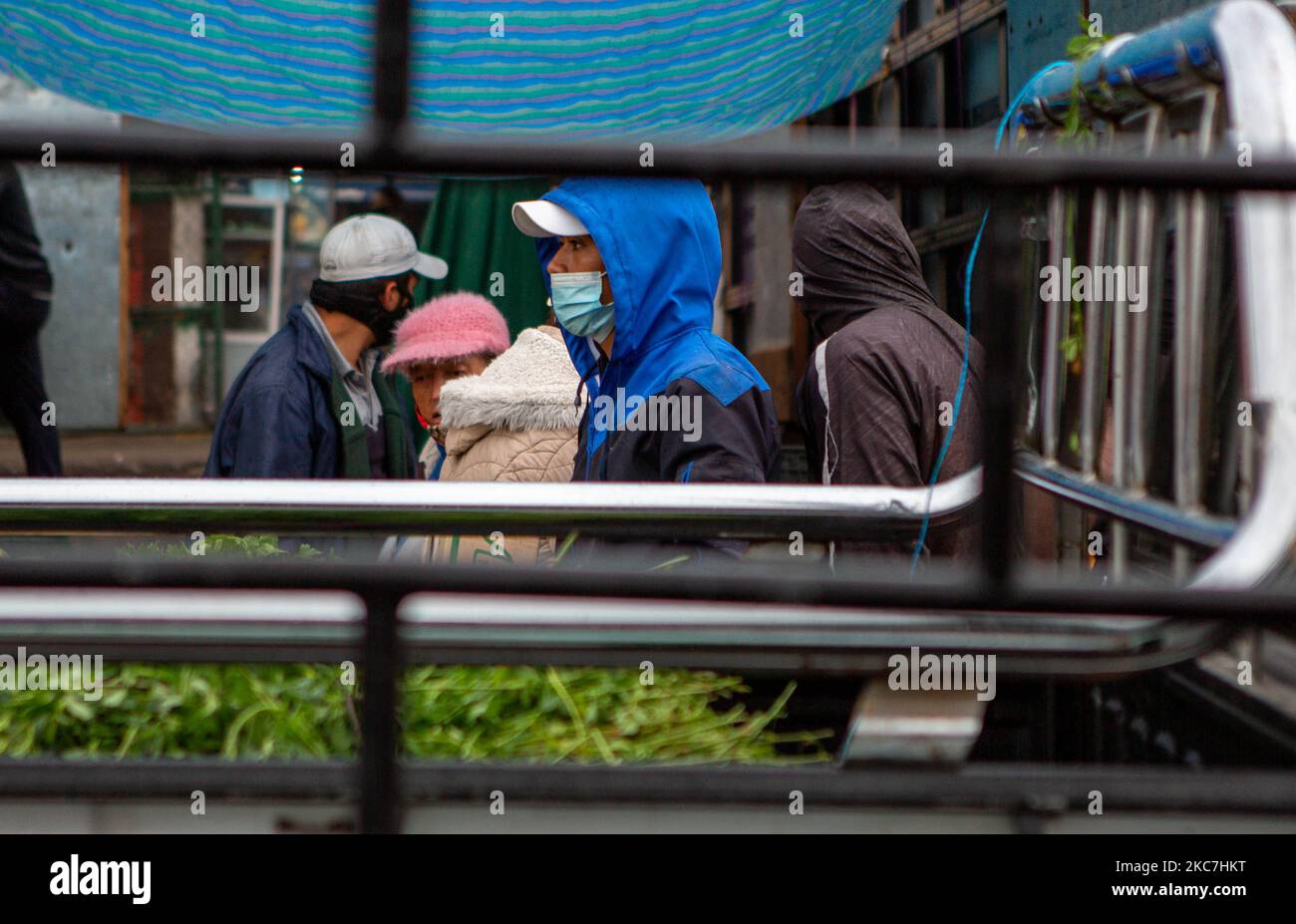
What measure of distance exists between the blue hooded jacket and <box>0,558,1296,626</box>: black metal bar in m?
1.39

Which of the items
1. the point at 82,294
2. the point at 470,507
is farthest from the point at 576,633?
the point at 82,294

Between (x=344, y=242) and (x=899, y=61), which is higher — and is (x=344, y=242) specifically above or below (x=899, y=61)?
below

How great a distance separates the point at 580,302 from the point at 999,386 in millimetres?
1765

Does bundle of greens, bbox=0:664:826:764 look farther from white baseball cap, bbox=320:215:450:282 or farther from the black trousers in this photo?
the black trousers

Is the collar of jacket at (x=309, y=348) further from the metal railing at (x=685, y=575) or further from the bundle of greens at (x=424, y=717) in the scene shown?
the metal railing at (x=685, y=575)

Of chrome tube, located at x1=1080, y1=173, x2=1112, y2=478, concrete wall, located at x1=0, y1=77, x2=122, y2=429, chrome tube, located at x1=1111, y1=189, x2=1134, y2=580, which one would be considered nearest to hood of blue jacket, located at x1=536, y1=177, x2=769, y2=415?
chrome tube, located at x1=1080, y1=173, x2=1112, y2=478

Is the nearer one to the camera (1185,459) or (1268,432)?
(1268,432)

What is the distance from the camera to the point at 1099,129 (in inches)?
83.4

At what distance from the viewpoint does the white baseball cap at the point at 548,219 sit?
9.52 feet

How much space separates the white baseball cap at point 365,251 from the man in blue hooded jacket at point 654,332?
112cm

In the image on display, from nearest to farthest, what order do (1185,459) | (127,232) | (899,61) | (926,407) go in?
(1185,459) → (926,407) → (899,61) → (127,232)
